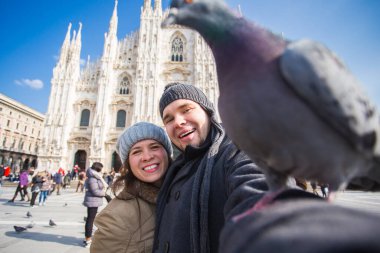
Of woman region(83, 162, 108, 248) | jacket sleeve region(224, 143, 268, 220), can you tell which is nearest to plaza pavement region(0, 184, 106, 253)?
woman region(83, 162, 108, 248)

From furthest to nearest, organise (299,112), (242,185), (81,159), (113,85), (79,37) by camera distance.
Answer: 1. (79,37)
2. (113,85)
3. (81,159)
4. (242,185)
5. (299,112)

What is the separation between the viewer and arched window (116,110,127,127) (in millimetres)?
21078

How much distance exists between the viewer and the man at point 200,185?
0.88 m

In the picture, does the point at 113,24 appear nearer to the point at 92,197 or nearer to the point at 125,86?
the point at 125,86

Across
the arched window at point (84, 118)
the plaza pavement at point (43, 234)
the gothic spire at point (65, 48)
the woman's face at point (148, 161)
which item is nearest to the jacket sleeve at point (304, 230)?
the woman's face at point (148, 161)

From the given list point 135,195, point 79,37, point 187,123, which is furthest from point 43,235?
point 79,37

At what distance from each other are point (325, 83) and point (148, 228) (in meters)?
1.56

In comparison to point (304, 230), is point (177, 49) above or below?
above

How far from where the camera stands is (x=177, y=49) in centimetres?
2272

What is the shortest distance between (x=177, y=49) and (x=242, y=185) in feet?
76.5

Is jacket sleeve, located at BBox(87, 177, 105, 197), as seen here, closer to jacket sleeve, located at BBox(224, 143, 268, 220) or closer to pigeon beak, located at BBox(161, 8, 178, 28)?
jacket sleeve, located at BBox(224, 143, 268, 220)

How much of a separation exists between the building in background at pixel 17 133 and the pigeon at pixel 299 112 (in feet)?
118

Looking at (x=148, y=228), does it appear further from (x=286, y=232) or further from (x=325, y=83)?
(x=325, y=83)

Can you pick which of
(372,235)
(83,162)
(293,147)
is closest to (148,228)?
(293,147)
